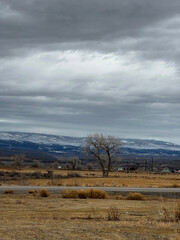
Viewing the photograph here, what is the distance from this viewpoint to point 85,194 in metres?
29.8

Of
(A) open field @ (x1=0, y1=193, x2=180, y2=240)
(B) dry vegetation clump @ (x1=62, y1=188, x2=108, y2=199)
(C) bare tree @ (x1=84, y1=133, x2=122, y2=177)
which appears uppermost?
(C) bare tree @ (x1=84, y1=133, x2=122, y2=177)

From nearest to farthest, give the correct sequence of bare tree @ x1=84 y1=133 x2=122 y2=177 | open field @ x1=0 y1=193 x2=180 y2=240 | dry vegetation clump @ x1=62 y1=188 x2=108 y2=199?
open field @ x1=0 y1=193 x2=180 y2=240 → dry vegetation clump @ x1=62 y1=188 x2=108 y2=199 → bare tree @ x1=84 y1=133 x2=122 y2=177

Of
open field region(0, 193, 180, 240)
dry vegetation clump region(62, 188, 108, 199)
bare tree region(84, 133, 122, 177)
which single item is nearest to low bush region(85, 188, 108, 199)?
dry vegetation clump region(62, 188, 108, 199)

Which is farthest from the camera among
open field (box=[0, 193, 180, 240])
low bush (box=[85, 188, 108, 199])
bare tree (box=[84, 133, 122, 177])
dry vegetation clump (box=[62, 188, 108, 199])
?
bare tree (box=[84, 133, 122, 177])

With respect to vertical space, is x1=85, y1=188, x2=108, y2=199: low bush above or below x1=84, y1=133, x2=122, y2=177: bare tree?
below

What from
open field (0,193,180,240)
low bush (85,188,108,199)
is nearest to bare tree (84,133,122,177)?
low bush (85,188,108,199)

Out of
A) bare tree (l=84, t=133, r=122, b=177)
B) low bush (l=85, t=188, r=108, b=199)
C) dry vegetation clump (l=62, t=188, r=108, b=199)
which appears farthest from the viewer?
bare tree (l=84, t=133, r=122, b=177)

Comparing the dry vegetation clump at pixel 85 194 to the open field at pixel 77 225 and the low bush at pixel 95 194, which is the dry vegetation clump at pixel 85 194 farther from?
the open field at pixel 77 225

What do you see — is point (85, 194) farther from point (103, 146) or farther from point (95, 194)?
point (103, 146)

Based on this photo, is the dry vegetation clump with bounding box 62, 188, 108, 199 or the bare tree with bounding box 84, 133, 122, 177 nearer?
the dry vegetation clump with bounding box 62, 188, 108, 199

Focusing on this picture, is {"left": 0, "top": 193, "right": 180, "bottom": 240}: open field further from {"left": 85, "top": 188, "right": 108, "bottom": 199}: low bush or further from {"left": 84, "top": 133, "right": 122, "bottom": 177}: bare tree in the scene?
{"left": 84, "top": 133, "right": 122, "bottom": 177}: bare tree

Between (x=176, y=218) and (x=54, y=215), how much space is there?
19.3 ft

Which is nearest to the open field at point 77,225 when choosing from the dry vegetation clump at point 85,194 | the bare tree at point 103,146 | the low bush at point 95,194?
Answer: the dry vegetation clump at point 85,194

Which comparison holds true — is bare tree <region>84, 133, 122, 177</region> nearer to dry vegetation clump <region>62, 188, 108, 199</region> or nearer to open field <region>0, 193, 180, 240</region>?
dry vegetation clump <region>62, 188, 108, 199</region>
